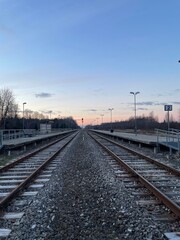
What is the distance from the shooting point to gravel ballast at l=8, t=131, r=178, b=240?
5.20 m

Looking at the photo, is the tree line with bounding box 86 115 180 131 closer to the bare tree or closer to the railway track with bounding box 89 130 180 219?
the bare tree

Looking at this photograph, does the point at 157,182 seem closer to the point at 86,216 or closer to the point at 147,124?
the point at 86,216

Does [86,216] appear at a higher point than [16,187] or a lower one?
lower

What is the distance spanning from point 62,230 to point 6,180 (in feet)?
18.3

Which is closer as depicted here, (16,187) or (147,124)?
(16,187)

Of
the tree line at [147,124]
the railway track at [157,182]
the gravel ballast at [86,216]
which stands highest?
the tree line at [147,124]

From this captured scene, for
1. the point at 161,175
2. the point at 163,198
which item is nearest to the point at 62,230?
the point at 163,198

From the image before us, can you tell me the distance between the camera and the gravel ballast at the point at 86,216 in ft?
17.1

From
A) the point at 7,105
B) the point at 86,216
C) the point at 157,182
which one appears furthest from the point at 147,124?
the point at 86,216

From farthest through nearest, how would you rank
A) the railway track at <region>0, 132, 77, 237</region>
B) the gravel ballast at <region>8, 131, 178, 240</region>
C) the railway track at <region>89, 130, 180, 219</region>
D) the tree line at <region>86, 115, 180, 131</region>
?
the tree line at <region>86, 115, 180, 131</region>
the railway track at <region>89, 130, 180, 219</region>
the railway track at <region>0, 132, 77, 237</region>
the gravel ballast at <region>8, 131, 178, 240</region>

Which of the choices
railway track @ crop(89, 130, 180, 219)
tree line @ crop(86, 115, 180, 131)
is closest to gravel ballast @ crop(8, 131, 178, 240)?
railway track @ crop(89, 130, 180, 219)

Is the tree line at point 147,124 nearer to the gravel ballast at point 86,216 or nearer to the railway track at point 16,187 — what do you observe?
the railway track at point 16,187

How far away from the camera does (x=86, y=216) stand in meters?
6.13

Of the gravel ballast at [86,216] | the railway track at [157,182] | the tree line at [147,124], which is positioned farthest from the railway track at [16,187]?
the tree line at [147,124]
